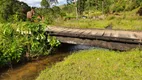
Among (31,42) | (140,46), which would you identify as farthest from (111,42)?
(31,42)

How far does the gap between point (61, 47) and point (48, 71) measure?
6.49 meters

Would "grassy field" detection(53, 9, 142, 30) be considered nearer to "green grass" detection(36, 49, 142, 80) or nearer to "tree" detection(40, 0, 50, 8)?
"green grass" detection(36, 49, 142, 80)

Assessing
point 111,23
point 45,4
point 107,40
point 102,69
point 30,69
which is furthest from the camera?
point 45,4

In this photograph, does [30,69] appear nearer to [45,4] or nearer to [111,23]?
[111,23]

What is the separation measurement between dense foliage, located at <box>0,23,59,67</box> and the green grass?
317 cm

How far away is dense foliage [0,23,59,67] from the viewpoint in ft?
37.0

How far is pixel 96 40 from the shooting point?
12.0 meters

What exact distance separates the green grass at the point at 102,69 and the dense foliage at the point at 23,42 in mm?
3171

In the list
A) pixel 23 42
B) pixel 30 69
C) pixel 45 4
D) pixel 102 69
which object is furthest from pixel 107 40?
pixel 45 4

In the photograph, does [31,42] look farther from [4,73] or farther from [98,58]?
[98,58]

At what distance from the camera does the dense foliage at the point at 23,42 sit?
1127 cm

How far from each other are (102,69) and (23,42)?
610 centimetres

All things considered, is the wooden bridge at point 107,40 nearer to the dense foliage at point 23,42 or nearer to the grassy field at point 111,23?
the dense foliage at point 23,42

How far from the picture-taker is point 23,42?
1227cm
